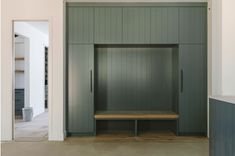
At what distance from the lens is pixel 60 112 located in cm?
464

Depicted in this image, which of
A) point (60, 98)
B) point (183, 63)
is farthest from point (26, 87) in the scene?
point (183, 63)

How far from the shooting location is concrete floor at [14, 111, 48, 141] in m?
4.84

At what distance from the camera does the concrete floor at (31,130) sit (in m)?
4.84

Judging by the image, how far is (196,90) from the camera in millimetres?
4848

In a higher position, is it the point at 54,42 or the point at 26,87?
the point at 54,42

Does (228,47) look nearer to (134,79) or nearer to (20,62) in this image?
(134,79)

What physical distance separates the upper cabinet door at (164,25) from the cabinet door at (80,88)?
52.2 inches

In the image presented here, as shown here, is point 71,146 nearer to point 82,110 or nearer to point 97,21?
point 82,110

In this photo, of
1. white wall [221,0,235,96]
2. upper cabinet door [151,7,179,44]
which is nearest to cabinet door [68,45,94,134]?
upper cabinet door [151,7,179,44]

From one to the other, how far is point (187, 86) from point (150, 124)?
123 cm

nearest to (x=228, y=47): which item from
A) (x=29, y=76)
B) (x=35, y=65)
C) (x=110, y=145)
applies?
(x=110, y=145)

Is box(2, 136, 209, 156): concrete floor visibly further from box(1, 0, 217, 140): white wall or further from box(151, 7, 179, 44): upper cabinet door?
box(151, 7, 179, 44): upper cabinet door

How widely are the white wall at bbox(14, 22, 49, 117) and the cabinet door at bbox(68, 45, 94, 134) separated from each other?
2.68 meters

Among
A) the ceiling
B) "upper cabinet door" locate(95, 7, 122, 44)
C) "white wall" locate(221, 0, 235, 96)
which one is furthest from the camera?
the ceiling
